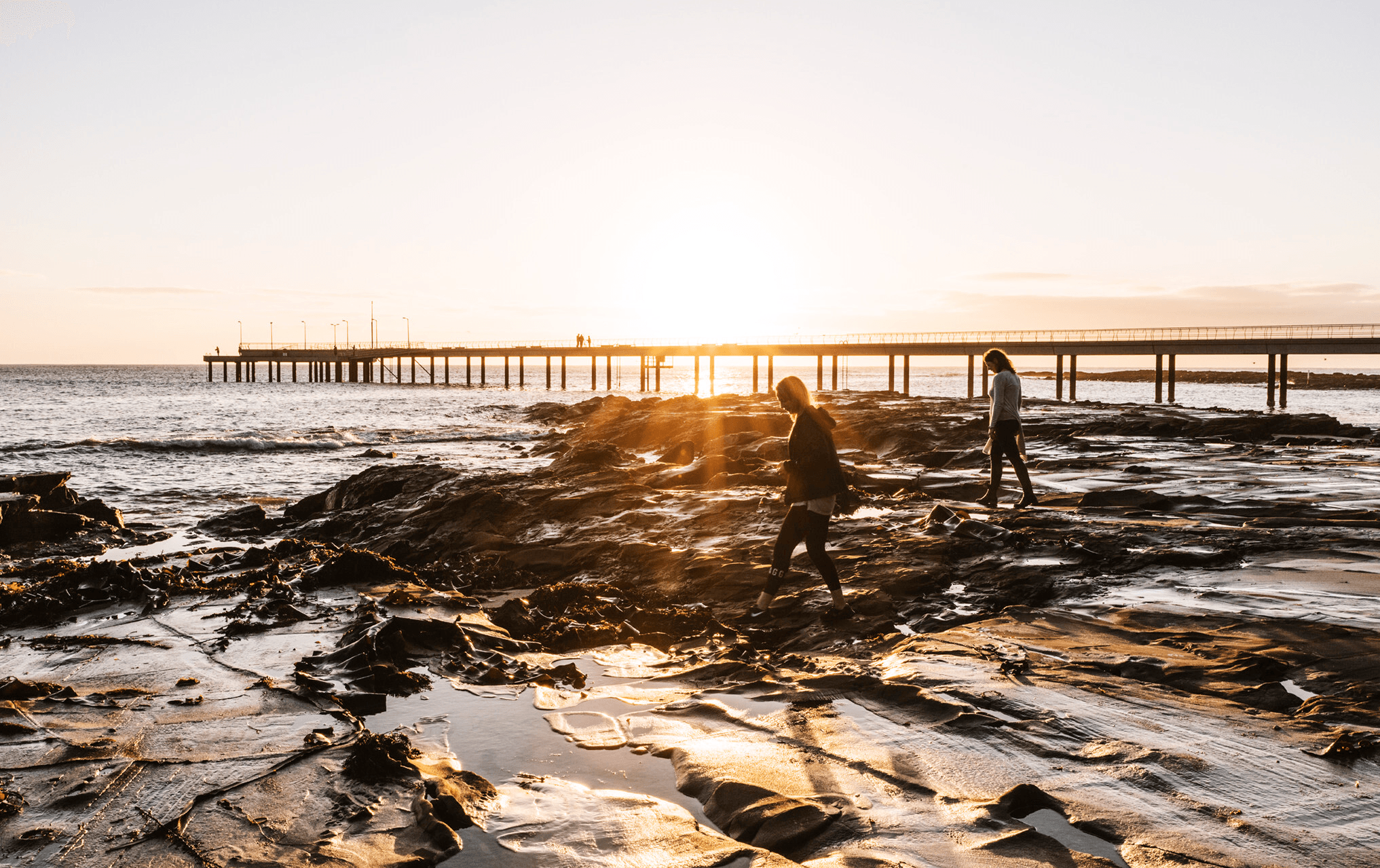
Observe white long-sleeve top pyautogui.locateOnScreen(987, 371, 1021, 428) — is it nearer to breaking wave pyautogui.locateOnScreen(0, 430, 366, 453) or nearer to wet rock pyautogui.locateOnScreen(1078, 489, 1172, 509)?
wet rock pyautogui.locateOnScreen(1078, 489, 1172, 509)

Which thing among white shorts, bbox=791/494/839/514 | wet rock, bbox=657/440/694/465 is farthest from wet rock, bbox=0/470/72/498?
white shorts, bbox=791/494/839/514

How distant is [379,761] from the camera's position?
13.2 ft

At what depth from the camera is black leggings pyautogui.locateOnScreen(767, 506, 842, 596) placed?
20.9 ft

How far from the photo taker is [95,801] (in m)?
3.70

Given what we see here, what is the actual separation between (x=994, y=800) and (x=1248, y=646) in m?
2.61

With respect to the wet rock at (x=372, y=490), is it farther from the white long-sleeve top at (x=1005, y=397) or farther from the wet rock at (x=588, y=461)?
the white long-sleeve top at (x=1005, y=397)

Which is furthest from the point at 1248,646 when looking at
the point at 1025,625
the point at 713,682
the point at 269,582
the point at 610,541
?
the point at 269,582

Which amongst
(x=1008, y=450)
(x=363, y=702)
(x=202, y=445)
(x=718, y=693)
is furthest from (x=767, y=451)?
(x=202, y=445)

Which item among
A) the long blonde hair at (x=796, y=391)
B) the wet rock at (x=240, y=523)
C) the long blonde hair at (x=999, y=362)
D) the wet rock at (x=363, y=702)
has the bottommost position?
the wet rock at (x=240, y=523)

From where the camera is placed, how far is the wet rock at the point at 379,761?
3965 mm

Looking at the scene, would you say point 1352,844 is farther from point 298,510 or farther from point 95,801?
point 298,510

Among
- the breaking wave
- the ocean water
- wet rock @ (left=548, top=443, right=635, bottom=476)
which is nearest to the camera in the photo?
wet rock @ (left=548, top=443, right=635, bottom=476)

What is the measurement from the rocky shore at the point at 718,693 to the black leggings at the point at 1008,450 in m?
0.58

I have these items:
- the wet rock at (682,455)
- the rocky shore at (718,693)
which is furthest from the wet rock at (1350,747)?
the wet rock at (682,455)
